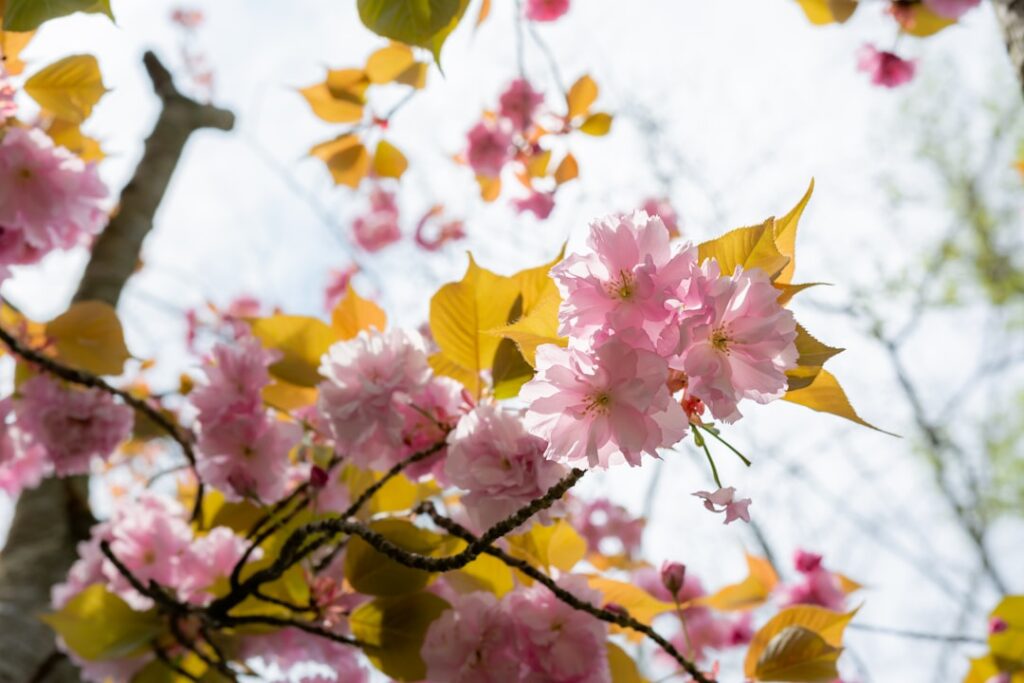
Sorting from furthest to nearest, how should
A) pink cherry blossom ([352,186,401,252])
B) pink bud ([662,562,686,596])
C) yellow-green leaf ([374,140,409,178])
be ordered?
pink cherry blossom ([352,186,401,252]) < yellow-green leaf ([374,140,409,178]) < pink bud ([662,562,686,596])

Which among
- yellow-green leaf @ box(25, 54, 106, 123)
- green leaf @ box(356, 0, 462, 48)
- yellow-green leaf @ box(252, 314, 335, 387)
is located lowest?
yellow-green leaf @ box(252, 314, 335, 387)

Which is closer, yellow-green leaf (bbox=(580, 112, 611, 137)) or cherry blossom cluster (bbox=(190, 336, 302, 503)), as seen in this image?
cherry blossom cluster (bbox=(190, 336, 302, 503))

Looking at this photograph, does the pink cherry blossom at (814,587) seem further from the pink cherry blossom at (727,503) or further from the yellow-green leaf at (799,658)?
the pink cherry blossom at (727,503)

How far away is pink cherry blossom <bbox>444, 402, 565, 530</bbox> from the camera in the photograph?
0.62 meters

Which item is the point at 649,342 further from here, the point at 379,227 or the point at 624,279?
the point at 379,227

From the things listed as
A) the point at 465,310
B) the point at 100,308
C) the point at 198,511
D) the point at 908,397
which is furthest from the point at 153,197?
the point at 908,397

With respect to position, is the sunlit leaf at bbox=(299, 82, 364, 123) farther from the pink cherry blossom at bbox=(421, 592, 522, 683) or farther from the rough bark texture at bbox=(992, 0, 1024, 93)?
the rough bark texture at bbox=(992, 0, 1024, 93)

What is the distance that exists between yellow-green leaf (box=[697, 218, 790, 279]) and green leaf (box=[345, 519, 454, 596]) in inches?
17.0

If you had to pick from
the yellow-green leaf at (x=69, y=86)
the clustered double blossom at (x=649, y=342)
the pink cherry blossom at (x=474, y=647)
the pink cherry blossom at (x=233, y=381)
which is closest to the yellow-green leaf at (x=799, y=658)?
the pink cherry blossom at (x=474, y=647)

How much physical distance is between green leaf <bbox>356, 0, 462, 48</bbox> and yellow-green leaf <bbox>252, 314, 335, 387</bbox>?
0.35 metres

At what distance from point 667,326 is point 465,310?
1.07ft

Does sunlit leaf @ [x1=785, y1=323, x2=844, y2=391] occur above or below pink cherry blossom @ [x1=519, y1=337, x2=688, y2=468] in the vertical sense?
above

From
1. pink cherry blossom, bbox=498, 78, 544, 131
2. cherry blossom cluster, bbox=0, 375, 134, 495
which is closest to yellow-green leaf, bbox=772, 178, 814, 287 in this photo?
cherry blossom cluster, bbox=0, 375, 134, 495

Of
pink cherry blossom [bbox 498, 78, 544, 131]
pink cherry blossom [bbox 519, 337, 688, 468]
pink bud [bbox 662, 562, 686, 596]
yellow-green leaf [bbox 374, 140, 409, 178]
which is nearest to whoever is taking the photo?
pink cherry blossom [bbox 519, 337, 688, 468]
